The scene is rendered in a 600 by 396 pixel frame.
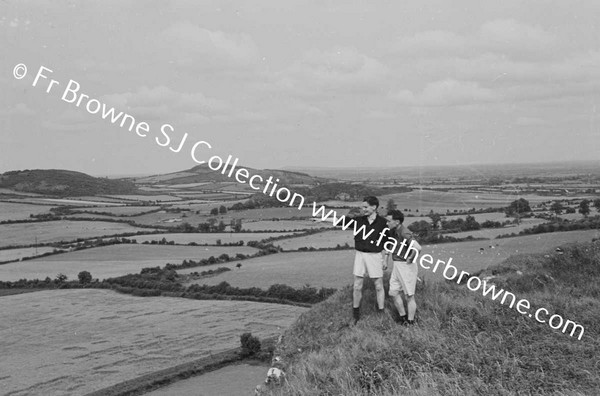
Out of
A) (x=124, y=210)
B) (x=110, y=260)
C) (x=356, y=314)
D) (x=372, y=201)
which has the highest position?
(x=372, y=201)

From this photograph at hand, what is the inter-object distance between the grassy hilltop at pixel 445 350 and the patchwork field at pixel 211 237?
40.3 meters

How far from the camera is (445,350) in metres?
9.99

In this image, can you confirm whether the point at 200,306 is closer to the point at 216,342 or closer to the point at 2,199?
the point at 216,342

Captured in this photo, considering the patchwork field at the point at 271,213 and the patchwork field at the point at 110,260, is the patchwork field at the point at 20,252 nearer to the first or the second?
the patchwork field at the point at 110,260

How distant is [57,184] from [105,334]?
113747 millimetres

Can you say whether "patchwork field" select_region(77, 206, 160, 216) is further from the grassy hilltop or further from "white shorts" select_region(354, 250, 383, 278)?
"white shorts" select_region(354, 250, 383, 278)

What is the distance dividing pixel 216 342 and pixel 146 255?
93.0 ft

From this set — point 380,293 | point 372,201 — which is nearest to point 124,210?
point 380,293

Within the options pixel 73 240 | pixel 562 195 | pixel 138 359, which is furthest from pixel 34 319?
pixel 562 195

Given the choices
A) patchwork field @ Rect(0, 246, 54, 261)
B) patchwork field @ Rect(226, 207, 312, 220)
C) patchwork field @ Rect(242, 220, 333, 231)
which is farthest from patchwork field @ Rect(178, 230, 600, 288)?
patchwork field @ Rect(226, 207, 312, 220)

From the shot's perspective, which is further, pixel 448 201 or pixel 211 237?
pixel 448 201

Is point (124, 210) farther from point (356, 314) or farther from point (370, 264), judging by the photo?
point (370, 264)

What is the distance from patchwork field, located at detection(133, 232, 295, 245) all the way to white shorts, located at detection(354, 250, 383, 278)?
42.0m

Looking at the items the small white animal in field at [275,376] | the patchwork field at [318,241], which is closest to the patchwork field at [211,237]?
the patchwork field at [318,241]
